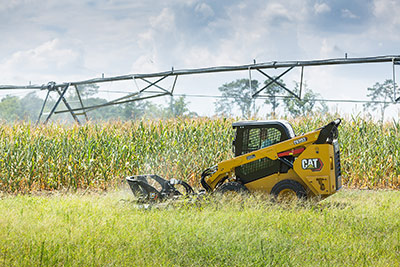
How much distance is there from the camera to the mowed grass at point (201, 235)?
4.70 metres

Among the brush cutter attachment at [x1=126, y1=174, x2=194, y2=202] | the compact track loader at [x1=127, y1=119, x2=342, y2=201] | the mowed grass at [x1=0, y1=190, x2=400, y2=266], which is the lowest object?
the mowed grass at [x1=0, y1=190, x2=400, y2=266]

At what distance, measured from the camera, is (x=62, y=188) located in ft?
35.1

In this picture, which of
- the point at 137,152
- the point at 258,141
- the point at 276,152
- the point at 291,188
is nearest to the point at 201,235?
the point at 291,188

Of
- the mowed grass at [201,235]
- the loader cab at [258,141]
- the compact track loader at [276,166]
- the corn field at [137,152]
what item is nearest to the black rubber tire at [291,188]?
the compact track loader at [276,166]

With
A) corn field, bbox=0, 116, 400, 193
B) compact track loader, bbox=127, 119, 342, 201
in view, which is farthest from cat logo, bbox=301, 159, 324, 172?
corn field, bbox=0, 116, 400, 193

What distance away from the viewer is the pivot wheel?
25.1 feet

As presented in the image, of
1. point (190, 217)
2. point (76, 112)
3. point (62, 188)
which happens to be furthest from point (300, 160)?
point (76, 112)

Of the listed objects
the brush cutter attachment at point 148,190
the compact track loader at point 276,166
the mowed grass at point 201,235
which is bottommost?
the mowed grass at point 201,235

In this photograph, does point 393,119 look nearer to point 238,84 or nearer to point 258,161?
point 258,161

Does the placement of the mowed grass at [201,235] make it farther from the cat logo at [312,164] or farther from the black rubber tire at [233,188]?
the cat logo at [312,164]

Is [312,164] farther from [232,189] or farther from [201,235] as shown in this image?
[201,235]

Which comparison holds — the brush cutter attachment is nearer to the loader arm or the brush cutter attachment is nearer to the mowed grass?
the mowed grass

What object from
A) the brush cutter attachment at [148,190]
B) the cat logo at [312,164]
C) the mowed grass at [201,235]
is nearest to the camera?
the mowed grass at [201,235]

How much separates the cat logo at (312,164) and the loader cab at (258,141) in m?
0.44
